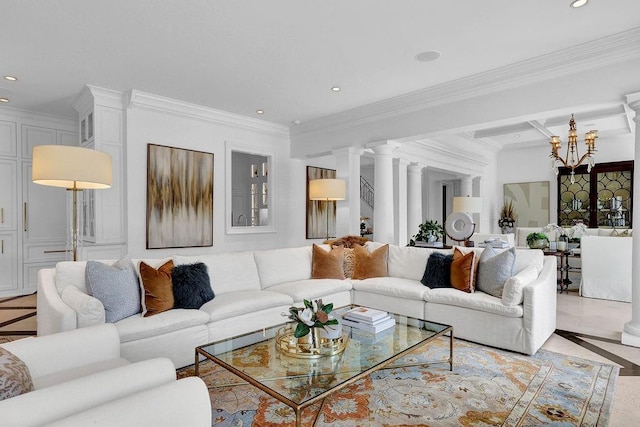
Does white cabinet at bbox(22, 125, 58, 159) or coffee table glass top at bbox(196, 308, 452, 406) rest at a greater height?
white cabinet at bbox(22, 125, 58, 159)

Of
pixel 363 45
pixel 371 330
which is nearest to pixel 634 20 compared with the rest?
pixel 363 45

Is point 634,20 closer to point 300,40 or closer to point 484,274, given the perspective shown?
point 484,274

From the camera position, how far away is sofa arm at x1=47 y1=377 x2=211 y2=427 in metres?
1.04

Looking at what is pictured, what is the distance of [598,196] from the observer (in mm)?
7789

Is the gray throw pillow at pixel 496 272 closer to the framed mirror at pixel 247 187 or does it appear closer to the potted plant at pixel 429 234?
the potted plant at pixel 429 234

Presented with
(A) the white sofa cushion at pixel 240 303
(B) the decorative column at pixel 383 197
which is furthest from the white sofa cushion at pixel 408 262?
(A) the white sofa cushion at pixel 240 303

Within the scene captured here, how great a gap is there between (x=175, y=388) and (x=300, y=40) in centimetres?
292

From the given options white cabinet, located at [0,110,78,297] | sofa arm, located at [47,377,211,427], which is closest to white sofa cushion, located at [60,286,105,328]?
sofa arm, located at [47,377,211,427]

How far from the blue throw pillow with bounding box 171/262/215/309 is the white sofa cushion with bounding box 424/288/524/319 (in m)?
2.03

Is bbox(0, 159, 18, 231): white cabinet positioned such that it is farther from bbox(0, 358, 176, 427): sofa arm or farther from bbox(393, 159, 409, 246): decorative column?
bbox(393, 159, 409, 246): decorative column

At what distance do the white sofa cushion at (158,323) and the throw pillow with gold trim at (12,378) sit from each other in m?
1.25

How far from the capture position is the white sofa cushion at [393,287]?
3.67m

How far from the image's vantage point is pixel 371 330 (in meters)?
2.54

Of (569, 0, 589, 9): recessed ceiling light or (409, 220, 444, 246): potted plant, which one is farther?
(409, 220, 444, 246): potted plant
